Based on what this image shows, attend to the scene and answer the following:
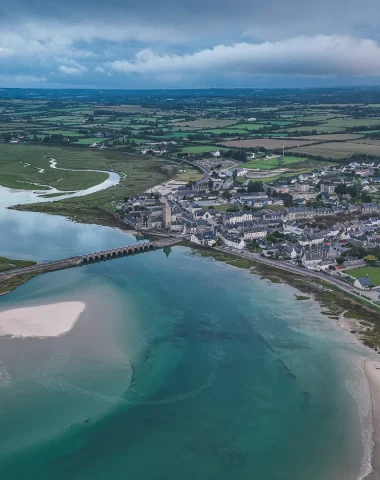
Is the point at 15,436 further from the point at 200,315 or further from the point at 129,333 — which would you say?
the point at 200,315

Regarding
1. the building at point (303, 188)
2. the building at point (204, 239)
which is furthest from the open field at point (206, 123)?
the building at point (204, 239)

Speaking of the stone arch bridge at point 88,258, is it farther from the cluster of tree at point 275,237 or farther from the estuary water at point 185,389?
the cluster of tree at point 275,237

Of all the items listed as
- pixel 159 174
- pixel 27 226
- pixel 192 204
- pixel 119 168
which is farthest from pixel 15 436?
pixel 119 168

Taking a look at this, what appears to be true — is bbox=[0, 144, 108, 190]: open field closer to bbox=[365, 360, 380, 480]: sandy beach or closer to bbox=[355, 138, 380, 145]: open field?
bbox=[365, 360, 380, 480]: sandy beach

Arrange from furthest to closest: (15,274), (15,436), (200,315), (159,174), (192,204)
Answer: (159,174) → (192,204) → (15,274) → (200,315) → (15,436)

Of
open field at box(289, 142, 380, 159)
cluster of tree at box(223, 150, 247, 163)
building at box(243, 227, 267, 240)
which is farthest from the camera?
cluster of tree at box(223, 150, 247, 163)

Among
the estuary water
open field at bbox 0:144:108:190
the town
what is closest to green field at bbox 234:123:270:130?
open field at bbox 0:144:108:190

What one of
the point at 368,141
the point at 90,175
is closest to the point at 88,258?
the point at 90,175
